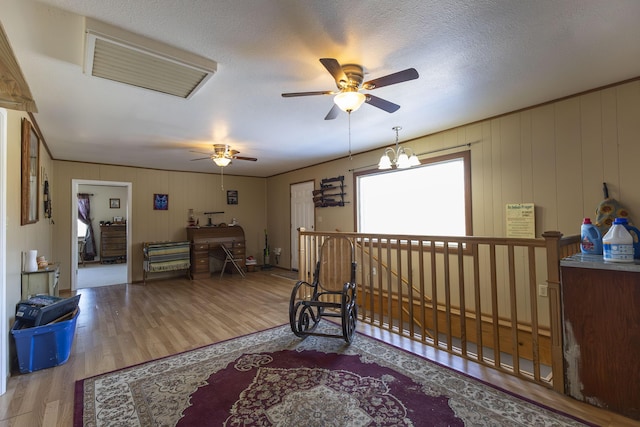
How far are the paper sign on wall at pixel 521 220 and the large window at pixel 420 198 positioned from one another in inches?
18.7

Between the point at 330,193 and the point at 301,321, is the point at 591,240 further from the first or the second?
the point at 330,193

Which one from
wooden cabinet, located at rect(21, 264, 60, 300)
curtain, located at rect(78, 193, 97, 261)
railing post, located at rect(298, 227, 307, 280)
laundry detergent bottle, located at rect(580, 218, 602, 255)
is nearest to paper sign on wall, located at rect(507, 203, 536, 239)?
laundry detergent bottle, located at rect(580, 218, 602, 255)

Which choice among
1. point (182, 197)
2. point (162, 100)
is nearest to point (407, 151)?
point (162, 100)

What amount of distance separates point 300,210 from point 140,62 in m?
4.80

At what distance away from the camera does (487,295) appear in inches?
141

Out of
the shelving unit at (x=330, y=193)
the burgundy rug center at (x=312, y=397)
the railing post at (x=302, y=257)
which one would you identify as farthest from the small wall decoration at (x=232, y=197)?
the burgundy rug center at (x=312, y=397)

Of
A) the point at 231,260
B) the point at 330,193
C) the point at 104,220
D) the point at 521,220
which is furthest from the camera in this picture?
the point at 104,220

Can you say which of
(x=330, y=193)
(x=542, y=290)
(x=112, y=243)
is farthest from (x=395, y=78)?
(x=112, y=243)

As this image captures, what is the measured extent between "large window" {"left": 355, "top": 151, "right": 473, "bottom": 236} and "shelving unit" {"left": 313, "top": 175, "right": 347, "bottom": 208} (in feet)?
1.37

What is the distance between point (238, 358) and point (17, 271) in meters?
2.09

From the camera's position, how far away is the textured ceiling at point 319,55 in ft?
5.38

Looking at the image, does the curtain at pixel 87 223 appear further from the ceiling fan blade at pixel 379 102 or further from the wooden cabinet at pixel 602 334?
the wooden cabinet at pixel 602 334

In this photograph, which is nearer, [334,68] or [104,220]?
[334,68]

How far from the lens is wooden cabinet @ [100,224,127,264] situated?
871cm
